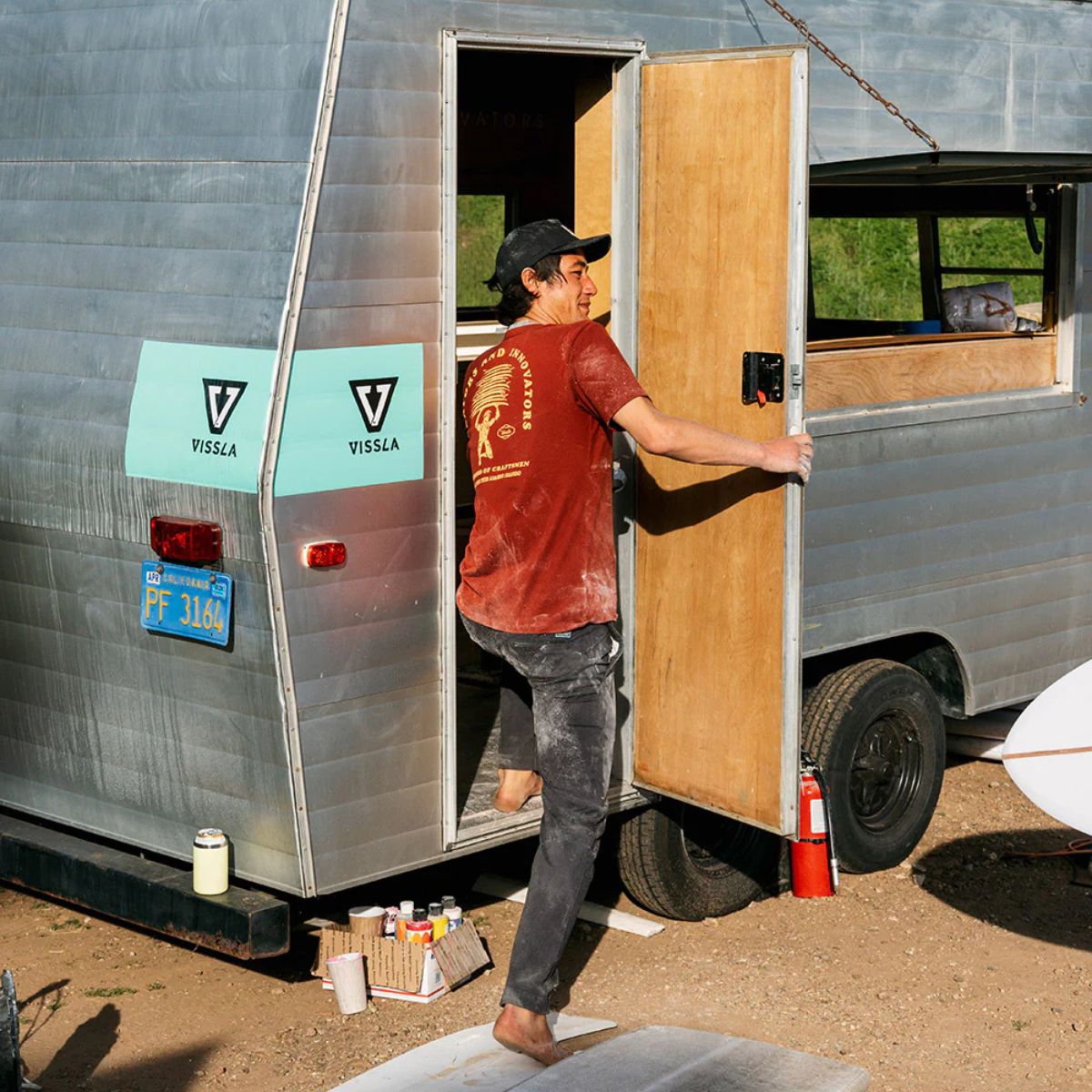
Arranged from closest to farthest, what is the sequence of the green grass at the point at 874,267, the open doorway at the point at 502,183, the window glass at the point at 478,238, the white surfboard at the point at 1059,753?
the white surfboard at the point at 1059,753 < the open doorway at the point at 502,183 < the window glass at the point at 478,238 < the green grass at the point at 874,267

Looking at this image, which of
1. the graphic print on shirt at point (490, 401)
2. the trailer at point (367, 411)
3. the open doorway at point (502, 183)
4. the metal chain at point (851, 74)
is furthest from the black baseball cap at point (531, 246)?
the metal chain at point (851, 74)

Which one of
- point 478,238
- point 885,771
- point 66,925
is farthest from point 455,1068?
point 478,238

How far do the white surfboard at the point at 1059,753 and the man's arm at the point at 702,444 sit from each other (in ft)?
3.99

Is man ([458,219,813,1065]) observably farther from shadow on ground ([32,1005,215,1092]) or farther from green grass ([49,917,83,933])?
green grass ([49,917,83,933])

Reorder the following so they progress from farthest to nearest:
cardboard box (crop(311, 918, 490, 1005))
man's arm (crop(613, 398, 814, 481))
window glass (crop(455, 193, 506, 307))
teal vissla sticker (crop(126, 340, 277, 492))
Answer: window glass (crop(455, 193, 506, 307)) → cardboard box (crop(311, 918, 490, 1005)) → man's arm (crop(613, 398, 814, 481)) → teal vissla sticker (crop(126, 340, 277, 492))

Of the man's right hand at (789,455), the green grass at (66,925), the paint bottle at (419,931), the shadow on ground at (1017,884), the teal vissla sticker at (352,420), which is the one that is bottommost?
the shadow on ground at (1017,884)

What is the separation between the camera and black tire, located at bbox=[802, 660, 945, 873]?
6.10 metres

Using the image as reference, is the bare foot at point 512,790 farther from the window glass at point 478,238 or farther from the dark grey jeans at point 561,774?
the window glass at point 478,238

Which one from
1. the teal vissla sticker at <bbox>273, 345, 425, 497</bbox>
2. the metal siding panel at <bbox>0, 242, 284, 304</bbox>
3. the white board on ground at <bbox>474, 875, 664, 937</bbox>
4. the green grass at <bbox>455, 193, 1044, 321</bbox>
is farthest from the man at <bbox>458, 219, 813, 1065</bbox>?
the white board on ground at <bbox>474, 875, 664, 937</bbox>

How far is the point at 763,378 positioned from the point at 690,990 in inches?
70.9

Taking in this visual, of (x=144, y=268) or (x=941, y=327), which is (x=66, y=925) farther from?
(x=941, y=327)

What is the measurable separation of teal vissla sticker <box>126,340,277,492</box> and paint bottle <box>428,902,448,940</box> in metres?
1.47

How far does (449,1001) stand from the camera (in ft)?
16.6

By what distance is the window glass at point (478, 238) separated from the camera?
297 inches
